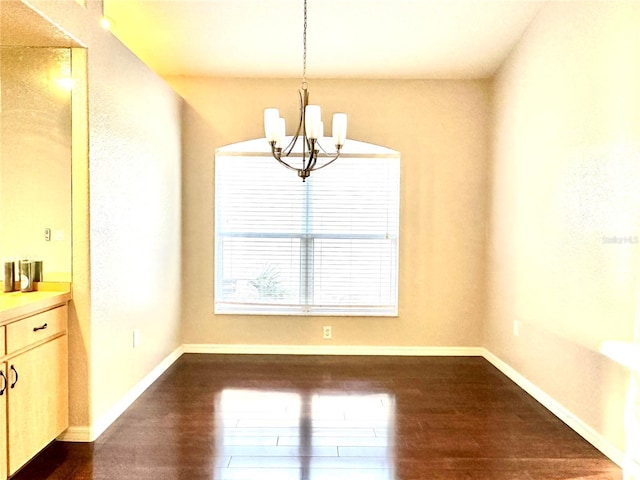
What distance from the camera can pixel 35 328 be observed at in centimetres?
226

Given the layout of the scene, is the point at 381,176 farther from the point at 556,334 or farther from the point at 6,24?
the point at 6,24

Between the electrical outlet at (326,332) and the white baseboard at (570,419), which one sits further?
the electrical outlet at (326,332)

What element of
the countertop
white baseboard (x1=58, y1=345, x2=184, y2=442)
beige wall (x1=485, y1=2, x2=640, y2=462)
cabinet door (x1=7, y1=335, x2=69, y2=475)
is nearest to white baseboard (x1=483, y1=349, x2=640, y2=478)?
beige wall (x1=485, y1=2, x2=640, y2=462)

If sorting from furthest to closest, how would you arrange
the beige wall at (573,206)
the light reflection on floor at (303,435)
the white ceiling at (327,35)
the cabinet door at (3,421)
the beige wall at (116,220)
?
the white ceiling at (327,35)
the beige wall at (116,220)
the beige wall at (573,206)
the light reflection on floor at (303,435)
the cabinet door at (3,421)

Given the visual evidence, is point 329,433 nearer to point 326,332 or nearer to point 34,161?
point 326,332

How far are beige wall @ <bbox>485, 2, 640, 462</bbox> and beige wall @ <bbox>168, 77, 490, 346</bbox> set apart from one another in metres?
0.34

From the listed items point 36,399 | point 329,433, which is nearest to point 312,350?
point 329,433

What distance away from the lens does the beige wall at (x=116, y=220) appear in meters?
2.54

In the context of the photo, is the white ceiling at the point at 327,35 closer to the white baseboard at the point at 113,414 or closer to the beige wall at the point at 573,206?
the beige wall at the point at 573,206

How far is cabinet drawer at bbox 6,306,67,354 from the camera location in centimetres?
212

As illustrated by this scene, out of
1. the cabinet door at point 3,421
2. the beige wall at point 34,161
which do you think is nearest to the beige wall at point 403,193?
the beige wall at point 34,161

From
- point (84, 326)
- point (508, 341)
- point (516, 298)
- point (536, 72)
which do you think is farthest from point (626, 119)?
point (84, 326)

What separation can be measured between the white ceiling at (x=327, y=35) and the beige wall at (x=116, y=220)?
1.42ft

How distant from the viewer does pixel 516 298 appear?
3.69m
